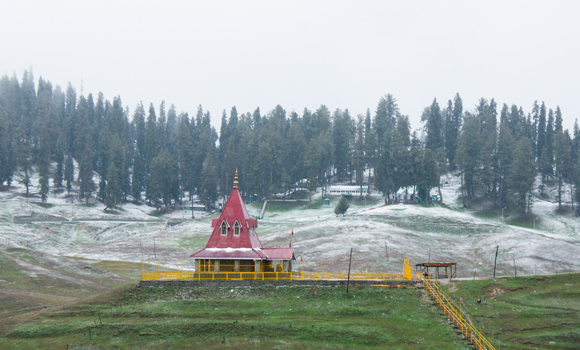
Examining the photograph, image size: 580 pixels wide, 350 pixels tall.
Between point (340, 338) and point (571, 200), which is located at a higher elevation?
point (571, 200)

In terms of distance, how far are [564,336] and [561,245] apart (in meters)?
43.1

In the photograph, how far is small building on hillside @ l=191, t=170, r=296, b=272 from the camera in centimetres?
3919

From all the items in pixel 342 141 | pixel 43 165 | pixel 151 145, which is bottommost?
pixel 43 165

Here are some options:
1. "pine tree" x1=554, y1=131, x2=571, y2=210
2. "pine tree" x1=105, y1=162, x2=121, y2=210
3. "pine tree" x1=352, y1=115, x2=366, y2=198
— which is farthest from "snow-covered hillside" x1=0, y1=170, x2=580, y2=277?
"pine tree" x1=352, y1=115, x2=366, y2=198

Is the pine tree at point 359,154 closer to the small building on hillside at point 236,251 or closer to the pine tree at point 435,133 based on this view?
the pine tree at point 435,133

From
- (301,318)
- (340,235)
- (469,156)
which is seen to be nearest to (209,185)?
(340,235)

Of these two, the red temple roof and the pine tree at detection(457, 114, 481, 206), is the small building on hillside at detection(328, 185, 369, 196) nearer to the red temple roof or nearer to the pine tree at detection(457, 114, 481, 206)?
the pine tree at detection(457, 114, 481, 206)

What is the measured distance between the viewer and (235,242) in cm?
4053

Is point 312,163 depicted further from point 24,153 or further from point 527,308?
point 527,308

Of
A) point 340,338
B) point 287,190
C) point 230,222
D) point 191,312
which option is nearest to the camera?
point 340,338

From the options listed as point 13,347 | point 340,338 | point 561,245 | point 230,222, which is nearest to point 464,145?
point 561,245

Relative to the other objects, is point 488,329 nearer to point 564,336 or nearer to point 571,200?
point 564,336

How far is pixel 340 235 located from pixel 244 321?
4460cm

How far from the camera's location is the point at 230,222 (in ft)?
135
